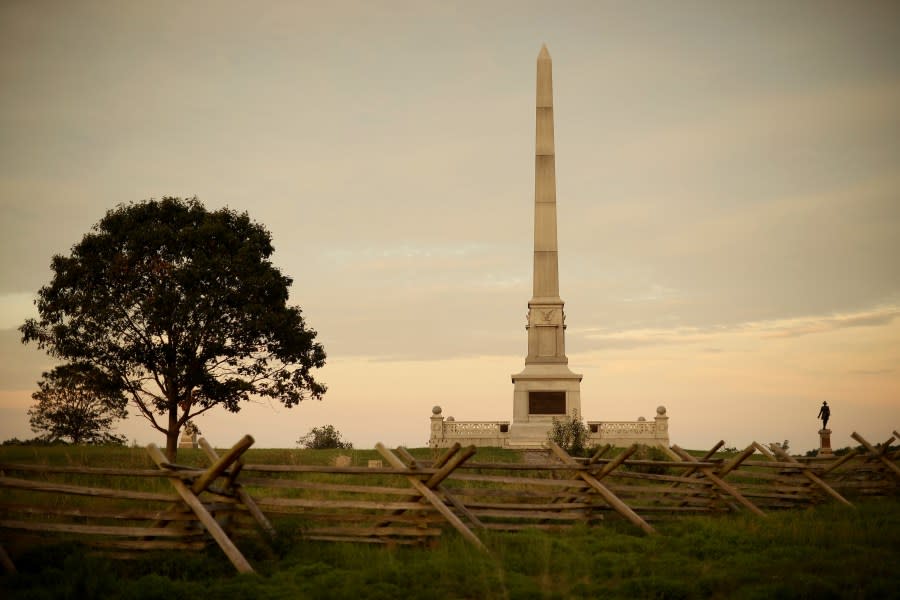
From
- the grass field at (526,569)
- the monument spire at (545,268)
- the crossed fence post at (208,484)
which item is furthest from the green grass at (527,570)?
the monument spire at (545,268)

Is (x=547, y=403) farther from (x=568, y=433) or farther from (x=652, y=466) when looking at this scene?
(x=652, y=466)

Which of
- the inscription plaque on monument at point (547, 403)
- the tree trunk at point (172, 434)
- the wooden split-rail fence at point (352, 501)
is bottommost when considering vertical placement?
the wooden split-rail fence at point (352, 501)

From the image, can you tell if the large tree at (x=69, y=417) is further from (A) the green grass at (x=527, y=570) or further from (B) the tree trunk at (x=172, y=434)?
(A) the green grass at (x=527, y=570)

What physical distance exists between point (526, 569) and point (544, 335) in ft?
86.9

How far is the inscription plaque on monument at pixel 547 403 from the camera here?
3716 centimetres

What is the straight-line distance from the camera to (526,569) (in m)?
11.8

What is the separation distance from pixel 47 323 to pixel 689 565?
22551 mm

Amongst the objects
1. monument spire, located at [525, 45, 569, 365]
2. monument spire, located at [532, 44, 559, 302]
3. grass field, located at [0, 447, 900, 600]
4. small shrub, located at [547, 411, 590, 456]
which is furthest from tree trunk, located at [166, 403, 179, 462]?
monument spire, located at [532, 44, 559, 302]

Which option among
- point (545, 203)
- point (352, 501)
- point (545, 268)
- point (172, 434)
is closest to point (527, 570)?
point (352, 501)

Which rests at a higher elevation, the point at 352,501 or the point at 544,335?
the point at 544,335

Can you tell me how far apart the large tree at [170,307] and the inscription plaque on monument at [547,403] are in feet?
41.3

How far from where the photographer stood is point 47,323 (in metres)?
27.3

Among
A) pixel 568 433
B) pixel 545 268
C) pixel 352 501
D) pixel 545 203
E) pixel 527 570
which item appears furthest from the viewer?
pixel 545 203

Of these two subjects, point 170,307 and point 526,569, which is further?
point 170,307
